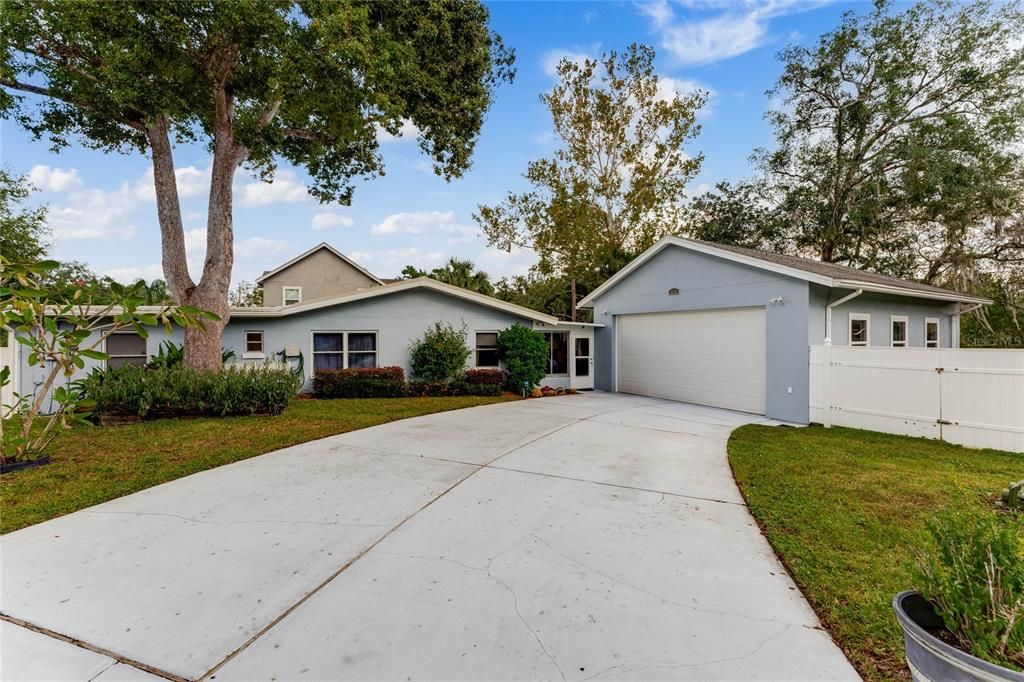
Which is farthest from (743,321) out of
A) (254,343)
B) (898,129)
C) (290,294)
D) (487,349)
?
(290,294)

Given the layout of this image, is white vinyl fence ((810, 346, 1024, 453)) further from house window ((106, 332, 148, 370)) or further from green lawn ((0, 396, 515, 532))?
house window ((106, 332, 148, 370))

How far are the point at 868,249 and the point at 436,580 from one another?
23034 millimetres

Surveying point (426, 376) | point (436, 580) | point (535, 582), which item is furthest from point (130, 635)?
point (426, 376)

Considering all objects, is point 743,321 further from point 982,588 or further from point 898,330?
point 982,588

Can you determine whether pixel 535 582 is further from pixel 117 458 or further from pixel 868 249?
pixel 868 249

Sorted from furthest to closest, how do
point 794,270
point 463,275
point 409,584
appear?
1. point 463,275
2. point 794,270
3. point 409,584

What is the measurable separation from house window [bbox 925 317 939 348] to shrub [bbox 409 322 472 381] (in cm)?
1265

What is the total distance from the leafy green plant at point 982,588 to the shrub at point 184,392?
31.9 feet

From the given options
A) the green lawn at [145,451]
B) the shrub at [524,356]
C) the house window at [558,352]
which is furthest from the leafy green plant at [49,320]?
the house window at [558,352]

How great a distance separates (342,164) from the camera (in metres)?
13.6

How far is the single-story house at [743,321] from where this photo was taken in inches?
362

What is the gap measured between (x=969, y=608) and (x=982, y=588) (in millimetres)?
115

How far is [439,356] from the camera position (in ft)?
42.7

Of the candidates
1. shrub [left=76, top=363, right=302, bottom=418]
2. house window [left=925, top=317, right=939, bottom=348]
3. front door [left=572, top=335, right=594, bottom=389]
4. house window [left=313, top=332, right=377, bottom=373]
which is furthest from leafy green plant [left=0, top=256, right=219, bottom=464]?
house window [left=925, top=317, right=939, bottom=348]
